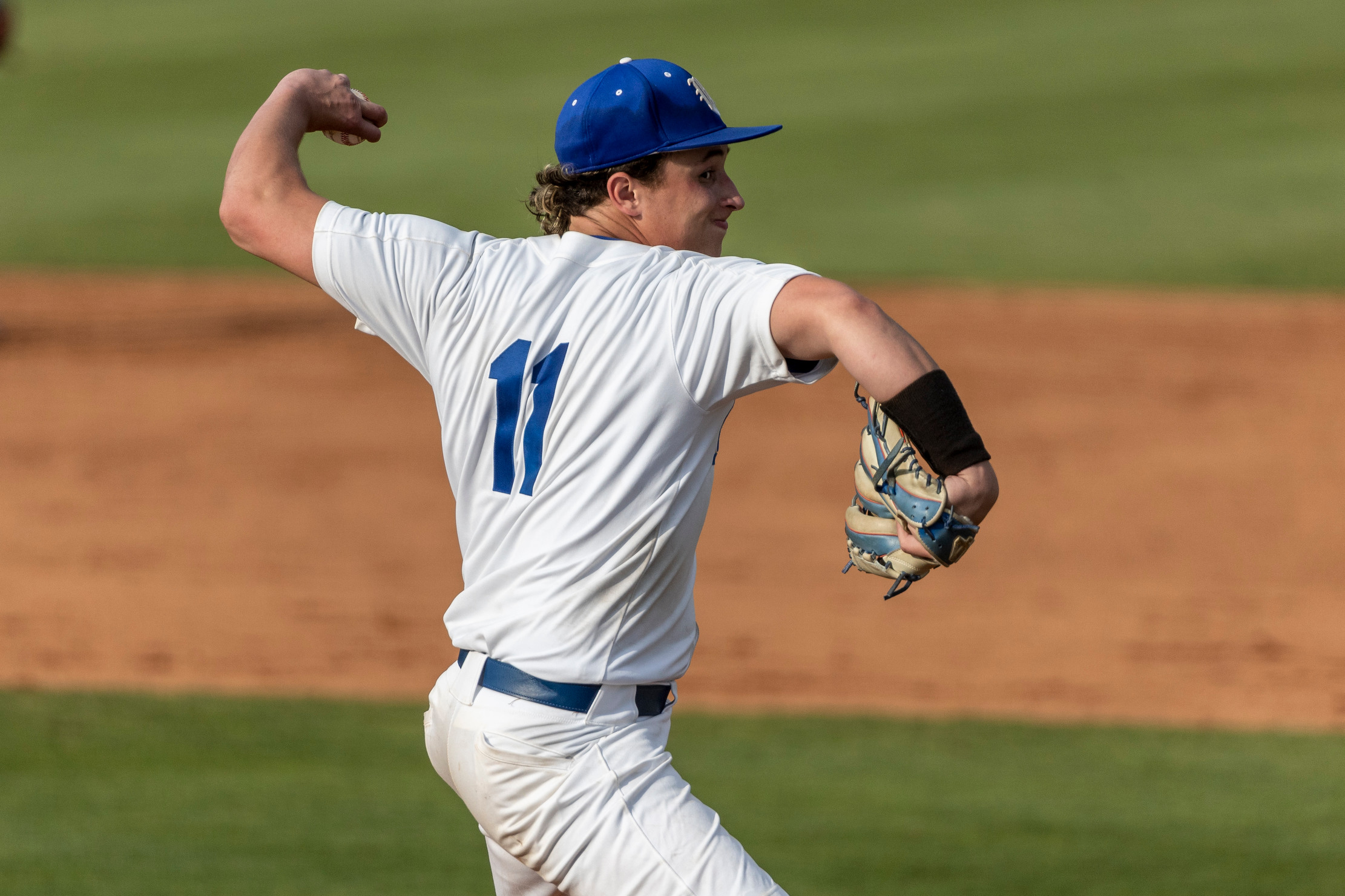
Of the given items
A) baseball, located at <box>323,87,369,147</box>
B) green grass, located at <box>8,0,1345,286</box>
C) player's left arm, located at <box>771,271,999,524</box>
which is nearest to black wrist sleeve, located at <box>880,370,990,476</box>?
player's left arm, located at <box>771,271,999,524</box>

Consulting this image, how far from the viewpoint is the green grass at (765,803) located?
216 inches

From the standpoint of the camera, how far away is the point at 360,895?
5.23 metres

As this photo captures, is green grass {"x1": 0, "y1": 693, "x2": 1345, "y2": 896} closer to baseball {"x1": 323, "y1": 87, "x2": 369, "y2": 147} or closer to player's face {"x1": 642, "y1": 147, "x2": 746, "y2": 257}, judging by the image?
baseball {"x1": 323, "y1": 87, "x2": 369, "y2": 147}

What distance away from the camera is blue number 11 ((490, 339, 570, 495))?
291cm

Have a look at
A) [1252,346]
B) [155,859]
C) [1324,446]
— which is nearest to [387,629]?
[155,859]

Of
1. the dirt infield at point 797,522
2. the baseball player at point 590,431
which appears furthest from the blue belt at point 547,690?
the dirt infield at point 797,522

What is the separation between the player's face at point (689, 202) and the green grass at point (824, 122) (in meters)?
12.9

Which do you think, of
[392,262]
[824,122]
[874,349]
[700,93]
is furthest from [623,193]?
[824,122]

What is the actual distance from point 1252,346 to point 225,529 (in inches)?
337

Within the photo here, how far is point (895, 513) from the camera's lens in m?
2.62

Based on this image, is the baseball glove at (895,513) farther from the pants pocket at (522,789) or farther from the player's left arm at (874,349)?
the pants pocket at (522,789)

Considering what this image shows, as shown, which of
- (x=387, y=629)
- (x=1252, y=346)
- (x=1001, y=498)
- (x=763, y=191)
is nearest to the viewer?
(x=387, y=629)

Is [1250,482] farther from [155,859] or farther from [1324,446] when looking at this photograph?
[155,859]

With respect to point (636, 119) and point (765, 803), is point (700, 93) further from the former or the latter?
point (765, 803)
